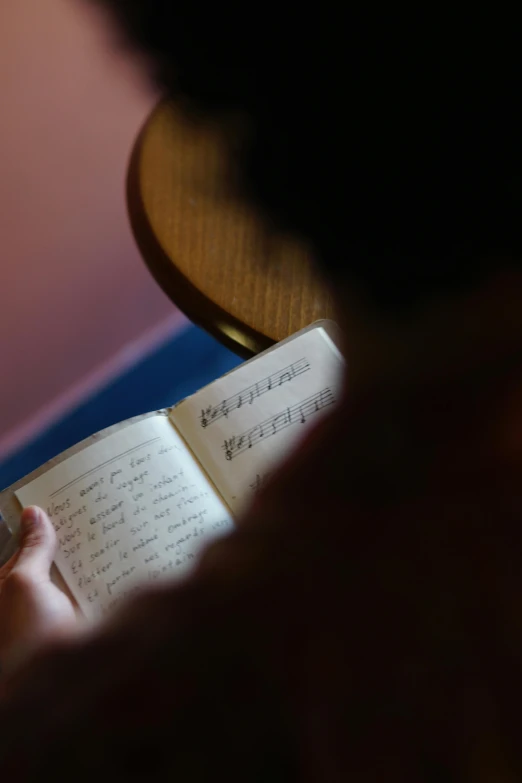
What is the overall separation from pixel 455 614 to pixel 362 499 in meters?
0.04

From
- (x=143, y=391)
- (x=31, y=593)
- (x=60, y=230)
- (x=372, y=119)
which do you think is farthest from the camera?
(x=143, y=391)

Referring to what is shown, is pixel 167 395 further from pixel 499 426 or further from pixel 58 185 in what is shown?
pixel 499 426

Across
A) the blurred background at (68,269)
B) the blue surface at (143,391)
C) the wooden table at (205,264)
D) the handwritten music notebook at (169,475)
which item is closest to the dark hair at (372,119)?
the handwritten music notebook at (169,475)

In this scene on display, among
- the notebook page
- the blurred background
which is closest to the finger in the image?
the notebook page

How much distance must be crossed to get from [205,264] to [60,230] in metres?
0.46

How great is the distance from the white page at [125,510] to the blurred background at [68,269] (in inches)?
16.3

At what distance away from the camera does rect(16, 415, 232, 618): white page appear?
1.56 ft

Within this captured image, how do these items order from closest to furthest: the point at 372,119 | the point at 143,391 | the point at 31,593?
the point at 372,119 → the point at 31,593 → the point at 143,391

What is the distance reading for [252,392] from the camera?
1.80 ft

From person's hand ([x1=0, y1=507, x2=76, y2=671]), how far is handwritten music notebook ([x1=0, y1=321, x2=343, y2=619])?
0.04 ft

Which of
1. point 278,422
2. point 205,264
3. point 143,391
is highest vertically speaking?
point 205,264

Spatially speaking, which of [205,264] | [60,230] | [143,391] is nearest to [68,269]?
[60,230]

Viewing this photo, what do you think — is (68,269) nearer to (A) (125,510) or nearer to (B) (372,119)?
(A) (125,510)

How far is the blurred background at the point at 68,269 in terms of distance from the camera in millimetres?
866
